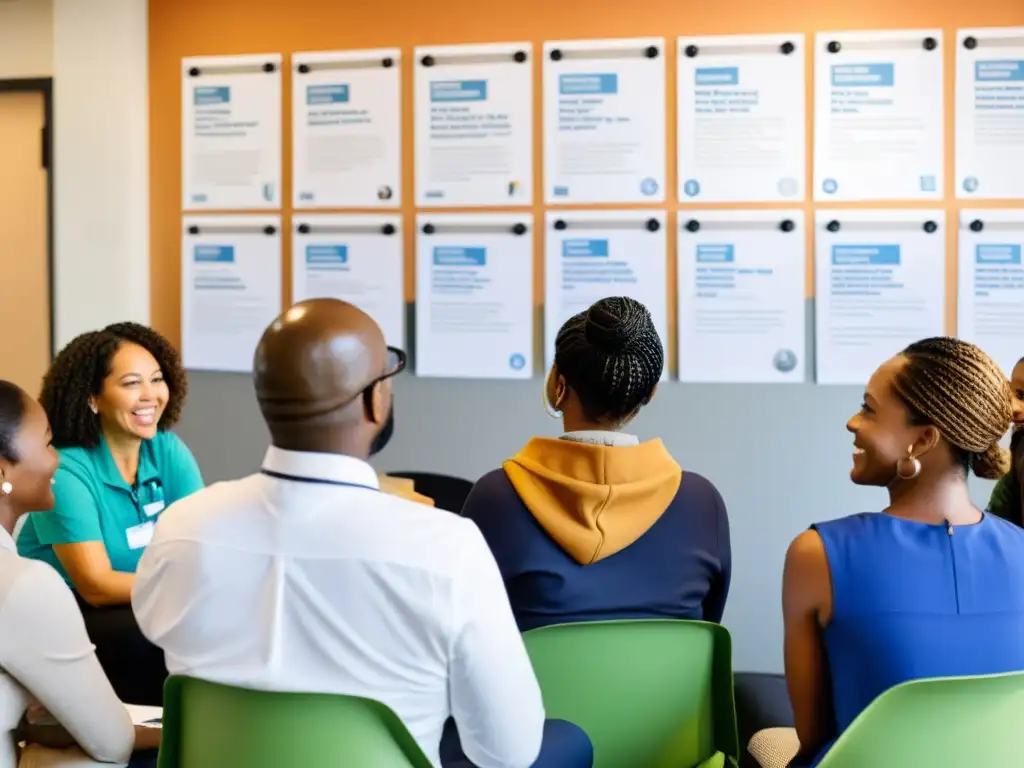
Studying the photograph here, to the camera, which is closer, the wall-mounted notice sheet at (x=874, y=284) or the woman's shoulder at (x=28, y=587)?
the woman's shoulder at (x=28, y=587)

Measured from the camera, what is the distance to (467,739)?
106cm

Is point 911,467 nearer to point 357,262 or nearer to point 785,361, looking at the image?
point 785,361

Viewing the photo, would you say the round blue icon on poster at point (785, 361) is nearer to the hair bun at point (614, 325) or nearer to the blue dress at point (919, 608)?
the hair bun at point (614, 325)

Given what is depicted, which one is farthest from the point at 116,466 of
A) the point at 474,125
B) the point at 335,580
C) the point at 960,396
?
the point at 960,396

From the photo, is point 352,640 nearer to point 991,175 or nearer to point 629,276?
point 629,276

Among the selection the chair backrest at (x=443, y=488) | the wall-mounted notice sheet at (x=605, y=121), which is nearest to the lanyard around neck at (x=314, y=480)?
the chair backrest at (x=443, y=488)

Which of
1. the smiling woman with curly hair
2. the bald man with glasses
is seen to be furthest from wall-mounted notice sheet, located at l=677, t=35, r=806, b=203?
the bald man with glasses

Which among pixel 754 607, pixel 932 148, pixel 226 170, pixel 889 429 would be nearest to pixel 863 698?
pixel 889 429

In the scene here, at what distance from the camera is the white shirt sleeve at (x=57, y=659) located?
1156 millimetres

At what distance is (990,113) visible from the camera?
280 cm

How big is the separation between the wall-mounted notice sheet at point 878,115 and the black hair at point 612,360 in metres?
1.59

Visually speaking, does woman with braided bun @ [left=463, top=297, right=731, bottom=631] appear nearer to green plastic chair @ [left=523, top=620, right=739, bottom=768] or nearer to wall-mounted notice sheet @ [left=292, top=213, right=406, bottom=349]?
green plastic chair @ [left=523, top=620, right=739, bottom=768]

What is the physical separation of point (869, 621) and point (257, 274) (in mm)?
2524

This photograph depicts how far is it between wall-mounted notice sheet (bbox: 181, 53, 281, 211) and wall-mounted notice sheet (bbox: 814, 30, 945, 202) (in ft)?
6.24
